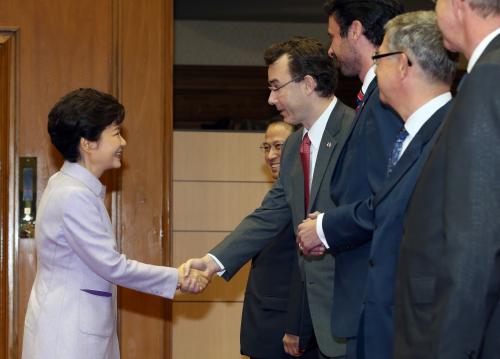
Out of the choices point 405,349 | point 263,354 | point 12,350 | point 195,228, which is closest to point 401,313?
point 405,349

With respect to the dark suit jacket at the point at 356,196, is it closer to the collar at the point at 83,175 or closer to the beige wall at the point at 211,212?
the collar at the point at 83,175

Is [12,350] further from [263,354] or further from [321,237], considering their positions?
[321,237]

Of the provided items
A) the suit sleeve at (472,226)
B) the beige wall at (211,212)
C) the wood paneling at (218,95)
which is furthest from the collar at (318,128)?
the wood paneling at (218,95)

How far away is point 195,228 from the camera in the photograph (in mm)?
5641

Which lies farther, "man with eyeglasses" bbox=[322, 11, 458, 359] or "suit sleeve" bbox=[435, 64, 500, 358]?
"man with eyeglasses" bbox=[322, 11, 458, 359]

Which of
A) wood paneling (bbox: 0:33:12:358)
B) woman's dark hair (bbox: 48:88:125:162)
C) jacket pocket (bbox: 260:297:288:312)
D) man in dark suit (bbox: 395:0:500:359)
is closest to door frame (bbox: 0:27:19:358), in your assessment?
wood paneling (bbox: 0:33:12:358)

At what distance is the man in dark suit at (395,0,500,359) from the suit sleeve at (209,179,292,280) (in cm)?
180

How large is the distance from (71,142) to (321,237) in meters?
1.08

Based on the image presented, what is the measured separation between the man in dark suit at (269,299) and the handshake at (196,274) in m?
0.21

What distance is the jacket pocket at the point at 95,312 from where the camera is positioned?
311 centimetres

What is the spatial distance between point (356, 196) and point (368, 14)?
668mm

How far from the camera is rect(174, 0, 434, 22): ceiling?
659 centimetres

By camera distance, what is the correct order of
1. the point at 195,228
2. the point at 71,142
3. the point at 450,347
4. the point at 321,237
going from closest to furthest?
the point at 450,347 < the point at 321,237 < the point at 71,142 < the point at 195,228

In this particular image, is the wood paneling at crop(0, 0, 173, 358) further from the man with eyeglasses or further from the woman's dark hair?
the man with eyeglasses
